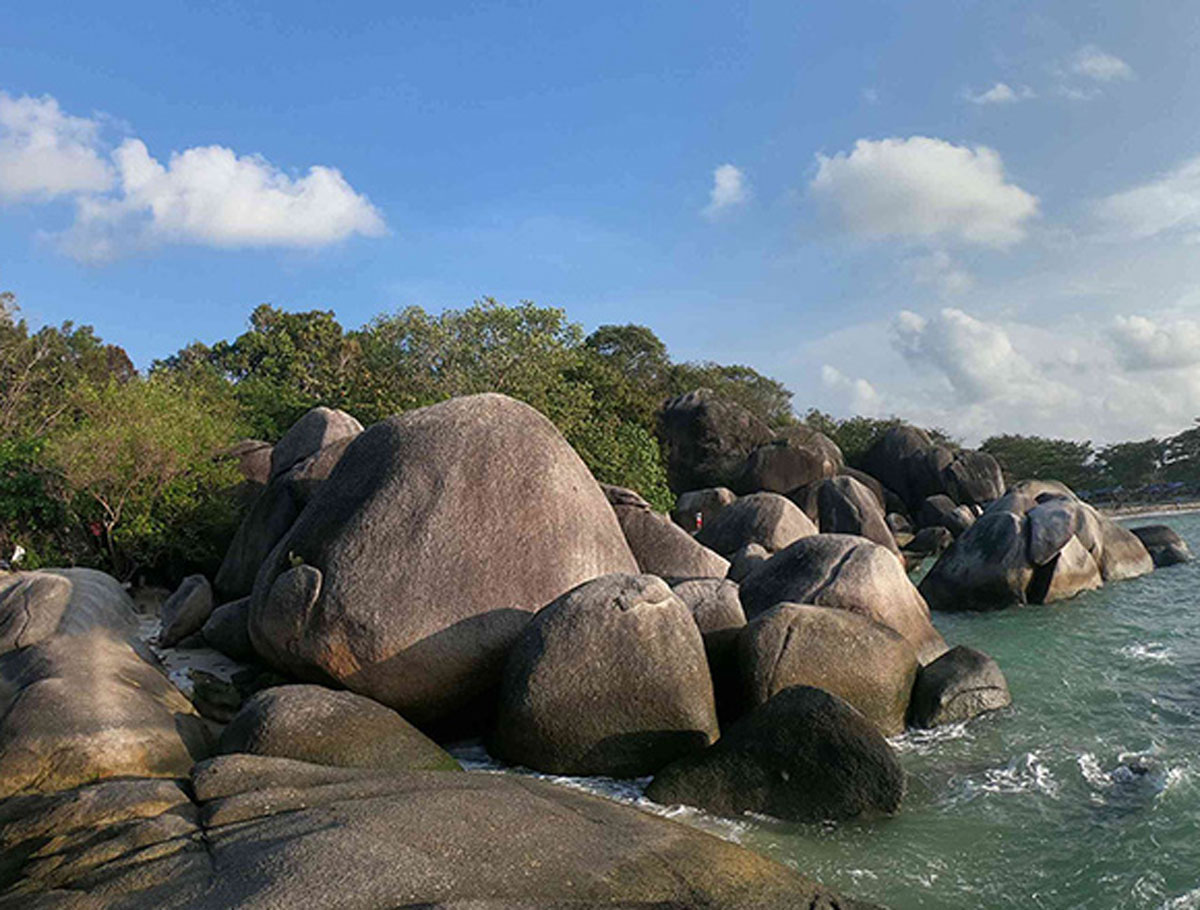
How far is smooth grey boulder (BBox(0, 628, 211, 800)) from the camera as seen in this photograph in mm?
7340

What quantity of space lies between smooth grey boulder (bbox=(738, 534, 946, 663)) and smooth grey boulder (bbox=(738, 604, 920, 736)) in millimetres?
1307

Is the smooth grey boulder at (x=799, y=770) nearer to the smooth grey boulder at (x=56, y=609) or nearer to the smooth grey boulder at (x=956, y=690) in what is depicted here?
the smooth grey boulder at (x=956, y=690)

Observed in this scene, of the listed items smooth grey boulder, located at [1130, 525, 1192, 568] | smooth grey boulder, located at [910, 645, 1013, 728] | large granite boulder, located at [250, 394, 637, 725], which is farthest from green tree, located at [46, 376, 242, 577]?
smooth grey boulder, located at [1130, 525, 1192, 568]

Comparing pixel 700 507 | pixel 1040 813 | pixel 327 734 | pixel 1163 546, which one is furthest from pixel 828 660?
pixel 700 507

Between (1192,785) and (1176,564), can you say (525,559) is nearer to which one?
(1192,785)

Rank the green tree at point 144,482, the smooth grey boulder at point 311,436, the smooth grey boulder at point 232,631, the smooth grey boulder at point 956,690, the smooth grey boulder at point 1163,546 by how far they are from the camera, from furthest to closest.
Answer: the smooth grey boulder at point 1163,546 → the green tree at point 144,482 → the smooth grey boulder at point 311,436 → the smooth grey boulder at point 232,631 → the smooth grey boulder at point 956,690

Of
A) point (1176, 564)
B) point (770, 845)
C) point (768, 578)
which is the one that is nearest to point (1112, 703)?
point (768, 578)

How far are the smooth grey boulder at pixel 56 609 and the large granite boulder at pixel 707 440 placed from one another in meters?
28.5

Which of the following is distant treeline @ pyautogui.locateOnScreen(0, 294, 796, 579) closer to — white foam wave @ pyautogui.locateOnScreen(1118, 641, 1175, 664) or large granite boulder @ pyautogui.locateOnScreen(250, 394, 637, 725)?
large granite boulder @ pyautogui.locateOnScreen(250, 394, 637, 725)

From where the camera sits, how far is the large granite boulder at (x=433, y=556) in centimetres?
964

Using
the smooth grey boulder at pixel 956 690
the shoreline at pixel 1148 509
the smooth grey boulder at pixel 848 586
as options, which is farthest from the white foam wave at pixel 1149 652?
the shoreline at pixel 1148 509

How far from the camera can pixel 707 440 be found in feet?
130

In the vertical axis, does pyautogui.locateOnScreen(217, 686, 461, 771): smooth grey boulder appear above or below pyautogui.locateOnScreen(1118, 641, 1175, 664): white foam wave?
above

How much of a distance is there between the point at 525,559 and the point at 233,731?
11.9 feet
